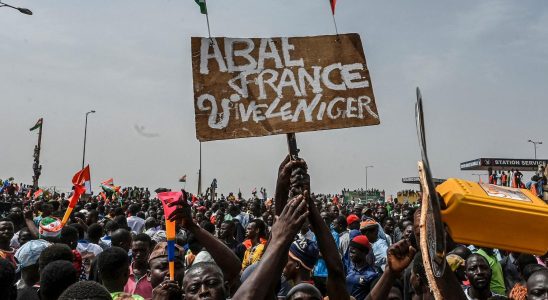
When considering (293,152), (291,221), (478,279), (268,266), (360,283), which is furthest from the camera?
(360,283)

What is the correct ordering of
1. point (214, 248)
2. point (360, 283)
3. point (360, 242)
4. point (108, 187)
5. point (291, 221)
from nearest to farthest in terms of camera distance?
point (291, 221) < point (214, 248) < point (360, 283) < point (360, 242) < point (108, 187)

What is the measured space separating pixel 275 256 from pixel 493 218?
39.1 inches

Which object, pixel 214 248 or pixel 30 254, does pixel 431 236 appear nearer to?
pixel 214 248

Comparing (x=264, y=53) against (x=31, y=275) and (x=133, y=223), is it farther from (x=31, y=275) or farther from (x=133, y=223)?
(x=133, y=223)

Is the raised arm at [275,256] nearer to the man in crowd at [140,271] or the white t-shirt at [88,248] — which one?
the man in crowd at [140,271]

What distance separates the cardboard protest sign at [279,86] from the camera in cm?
367

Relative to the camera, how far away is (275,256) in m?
2.60

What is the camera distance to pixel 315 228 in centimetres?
345

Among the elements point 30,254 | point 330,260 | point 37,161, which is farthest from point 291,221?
point 37,161

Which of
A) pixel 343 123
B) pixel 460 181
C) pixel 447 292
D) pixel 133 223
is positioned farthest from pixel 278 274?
pixel 133 223

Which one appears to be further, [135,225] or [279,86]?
[135,225]

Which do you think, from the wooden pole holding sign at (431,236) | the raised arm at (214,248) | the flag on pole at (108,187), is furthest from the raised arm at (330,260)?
the flag on pole at (108,187)

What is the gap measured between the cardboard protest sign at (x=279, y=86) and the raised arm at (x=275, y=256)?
978 mm

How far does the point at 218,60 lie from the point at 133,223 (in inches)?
323
